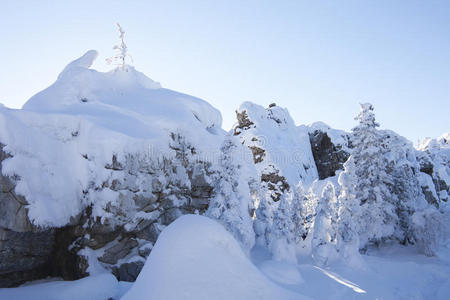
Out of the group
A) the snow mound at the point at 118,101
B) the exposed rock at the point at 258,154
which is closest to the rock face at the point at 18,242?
the snow mound at the point at 118,101

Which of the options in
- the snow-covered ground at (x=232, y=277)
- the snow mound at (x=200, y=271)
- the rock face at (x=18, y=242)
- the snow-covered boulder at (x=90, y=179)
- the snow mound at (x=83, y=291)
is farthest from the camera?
the snow-covered boulder at (x=90, y=179)

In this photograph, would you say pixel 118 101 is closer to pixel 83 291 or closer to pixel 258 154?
pixel 83 291

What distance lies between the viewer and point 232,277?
547 cm

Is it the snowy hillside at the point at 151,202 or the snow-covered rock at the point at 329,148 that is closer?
the snowy hillside at the point at 151,202

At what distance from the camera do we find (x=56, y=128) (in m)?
18.1

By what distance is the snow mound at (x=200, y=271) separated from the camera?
5.14 m

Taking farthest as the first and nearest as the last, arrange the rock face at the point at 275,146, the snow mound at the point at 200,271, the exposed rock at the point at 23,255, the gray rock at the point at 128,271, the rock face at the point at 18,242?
the rock face at the point at 275,146 < the gray rock at the point at 128,271 < the exposed rock at the point at 23,255 < the rock face at the point at 18,242 < the snow mound at the point at 200,271

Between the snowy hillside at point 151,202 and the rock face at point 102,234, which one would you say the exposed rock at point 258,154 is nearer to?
the snowy hillside at point 151,202

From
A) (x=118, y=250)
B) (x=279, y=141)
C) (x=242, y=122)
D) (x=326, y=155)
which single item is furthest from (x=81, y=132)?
(x=326, y=155)

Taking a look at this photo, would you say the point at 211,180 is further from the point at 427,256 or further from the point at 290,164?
the point at 290,164

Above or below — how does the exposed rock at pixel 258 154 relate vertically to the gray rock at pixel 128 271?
above

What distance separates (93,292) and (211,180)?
12550 millimetres

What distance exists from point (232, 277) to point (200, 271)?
2.11ft

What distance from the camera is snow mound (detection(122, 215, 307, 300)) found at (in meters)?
5.14
